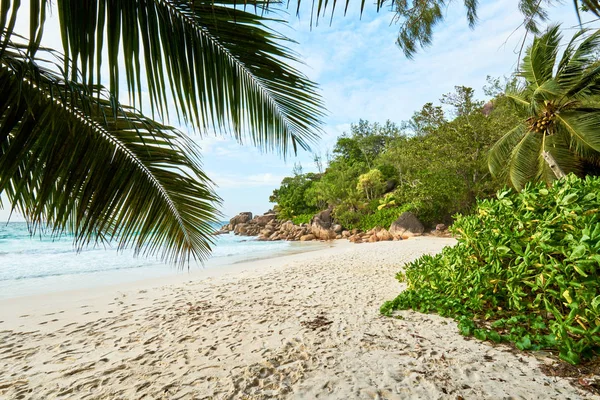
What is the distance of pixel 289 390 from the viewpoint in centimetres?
213

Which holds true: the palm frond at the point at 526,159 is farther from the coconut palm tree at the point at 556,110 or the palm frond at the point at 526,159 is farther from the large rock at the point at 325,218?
the large rock at the point at 325,218

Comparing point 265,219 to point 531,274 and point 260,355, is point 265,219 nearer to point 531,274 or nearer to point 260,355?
point 260,355

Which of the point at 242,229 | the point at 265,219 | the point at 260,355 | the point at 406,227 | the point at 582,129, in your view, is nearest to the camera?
the point at 260,355

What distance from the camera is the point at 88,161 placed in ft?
5.91

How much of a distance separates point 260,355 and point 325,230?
22.2 meters

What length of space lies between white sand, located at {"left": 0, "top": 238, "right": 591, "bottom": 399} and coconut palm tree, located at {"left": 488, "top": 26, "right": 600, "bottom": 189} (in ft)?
27.5

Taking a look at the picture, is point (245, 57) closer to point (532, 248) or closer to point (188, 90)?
point (188, 90)

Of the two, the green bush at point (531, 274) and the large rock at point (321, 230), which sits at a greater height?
the large rock at point (321, 230)

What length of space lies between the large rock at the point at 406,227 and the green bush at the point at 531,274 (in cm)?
1677

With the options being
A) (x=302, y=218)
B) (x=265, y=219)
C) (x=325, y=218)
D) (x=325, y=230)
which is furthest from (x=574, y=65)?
(x=265, y=219)

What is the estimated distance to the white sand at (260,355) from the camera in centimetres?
Result: 212

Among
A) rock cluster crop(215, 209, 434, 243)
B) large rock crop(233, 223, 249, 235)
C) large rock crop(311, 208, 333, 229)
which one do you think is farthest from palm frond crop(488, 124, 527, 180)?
large rock crop(233, 223, 249, 235)

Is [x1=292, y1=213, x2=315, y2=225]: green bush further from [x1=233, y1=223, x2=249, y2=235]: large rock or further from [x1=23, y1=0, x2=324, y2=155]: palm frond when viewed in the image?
[x1=23, y1=0, x2=324, y2=155]: palm frond

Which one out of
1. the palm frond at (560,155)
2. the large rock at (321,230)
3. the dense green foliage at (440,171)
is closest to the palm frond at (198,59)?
the palm frond at (560,155)
